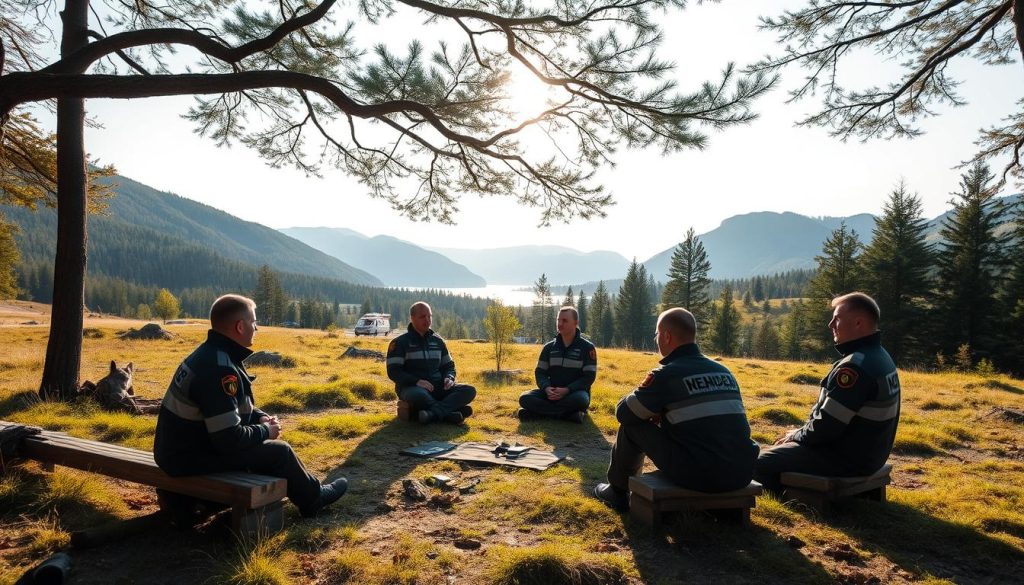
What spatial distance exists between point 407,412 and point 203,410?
4.69m

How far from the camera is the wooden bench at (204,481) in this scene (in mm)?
3646

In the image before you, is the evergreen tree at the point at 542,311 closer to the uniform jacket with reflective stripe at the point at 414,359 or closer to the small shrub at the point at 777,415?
the small shrub at the point at 777,415

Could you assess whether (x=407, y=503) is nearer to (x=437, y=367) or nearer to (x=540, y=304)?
(x=437, y=367)

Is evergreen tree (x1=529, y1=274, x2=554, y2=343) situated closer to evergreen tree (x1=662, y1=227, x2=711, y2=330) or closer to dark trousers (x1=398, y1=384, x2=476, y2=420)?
evergreen tree (x1=662, y1=227, x2=711, y2=330)

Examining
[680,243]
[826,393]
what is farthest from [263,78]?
[680,243]

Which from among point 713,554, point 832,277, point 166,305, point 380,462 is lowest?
point 380,462

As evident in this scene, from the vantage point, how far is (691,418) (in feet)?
12.9

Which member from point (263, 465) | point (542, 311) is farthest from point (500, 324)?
point (542, 311)

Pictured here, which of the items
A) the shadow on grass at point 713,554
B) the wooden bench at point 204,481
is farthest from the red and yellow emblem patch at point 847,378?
the wooden bench at point 204,481

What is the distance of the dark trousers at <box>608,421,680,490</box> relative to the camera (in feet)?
13.4

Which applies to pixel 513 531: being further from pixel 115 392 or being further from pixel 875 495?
pixel 115 392

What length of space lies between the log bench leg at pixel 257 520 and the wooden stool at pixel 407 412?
418 centimetres

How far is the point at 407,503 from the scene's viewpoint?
4809 mm

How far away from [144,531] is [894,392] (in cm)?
604
